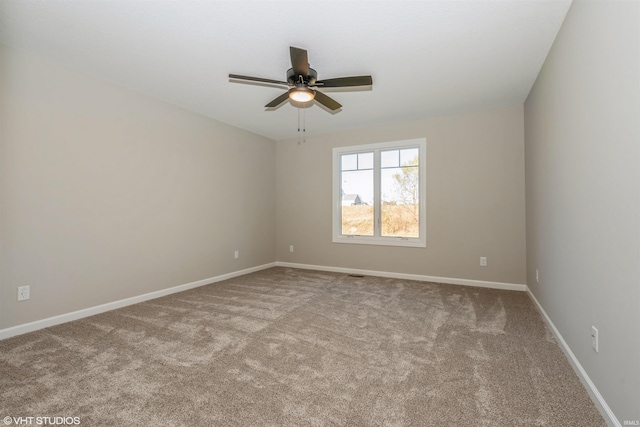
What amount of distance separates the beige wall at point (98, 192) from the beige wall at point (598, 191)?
412 cm

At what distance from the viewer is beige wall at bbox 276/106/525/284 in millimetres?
3941

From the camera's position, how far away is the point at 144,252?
11.5 ft

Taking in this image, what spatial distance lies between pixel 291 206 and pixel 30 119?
3.76m

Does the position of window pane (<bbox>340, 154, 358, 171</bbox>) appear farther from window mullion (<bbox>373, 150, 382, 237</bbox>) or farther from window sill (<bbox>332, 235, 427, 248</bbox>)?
window sill (<bbox>332, 235, 427, 248</bbox>)

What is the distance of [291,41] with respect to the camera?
7.93 ft

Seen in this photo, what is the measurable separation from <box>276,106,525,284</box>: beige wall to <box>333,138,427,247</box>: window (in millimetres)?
124

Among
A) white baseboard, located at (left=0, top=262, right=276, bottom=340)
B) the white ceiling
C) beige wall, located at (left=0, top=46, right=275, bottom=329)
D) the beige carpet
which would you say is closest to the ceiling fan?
the white ceiling

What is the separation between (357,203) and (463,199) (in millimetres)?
1688

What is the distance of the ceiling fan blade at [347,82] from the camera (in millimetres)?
2425

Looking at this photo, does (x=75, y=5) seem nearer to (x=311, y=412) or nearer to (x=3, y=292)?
(x=3, y=292)

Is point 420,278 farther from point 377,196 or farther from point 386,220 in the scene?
point 377,196

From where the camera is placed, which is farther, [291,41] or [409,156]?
[409,156]

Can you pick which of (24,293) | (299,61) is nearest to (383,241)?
(299,61)

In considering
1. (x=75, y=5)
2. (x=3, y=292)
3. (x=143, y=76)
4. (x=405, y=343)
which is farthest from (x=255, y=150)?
(x=405, y=343)
